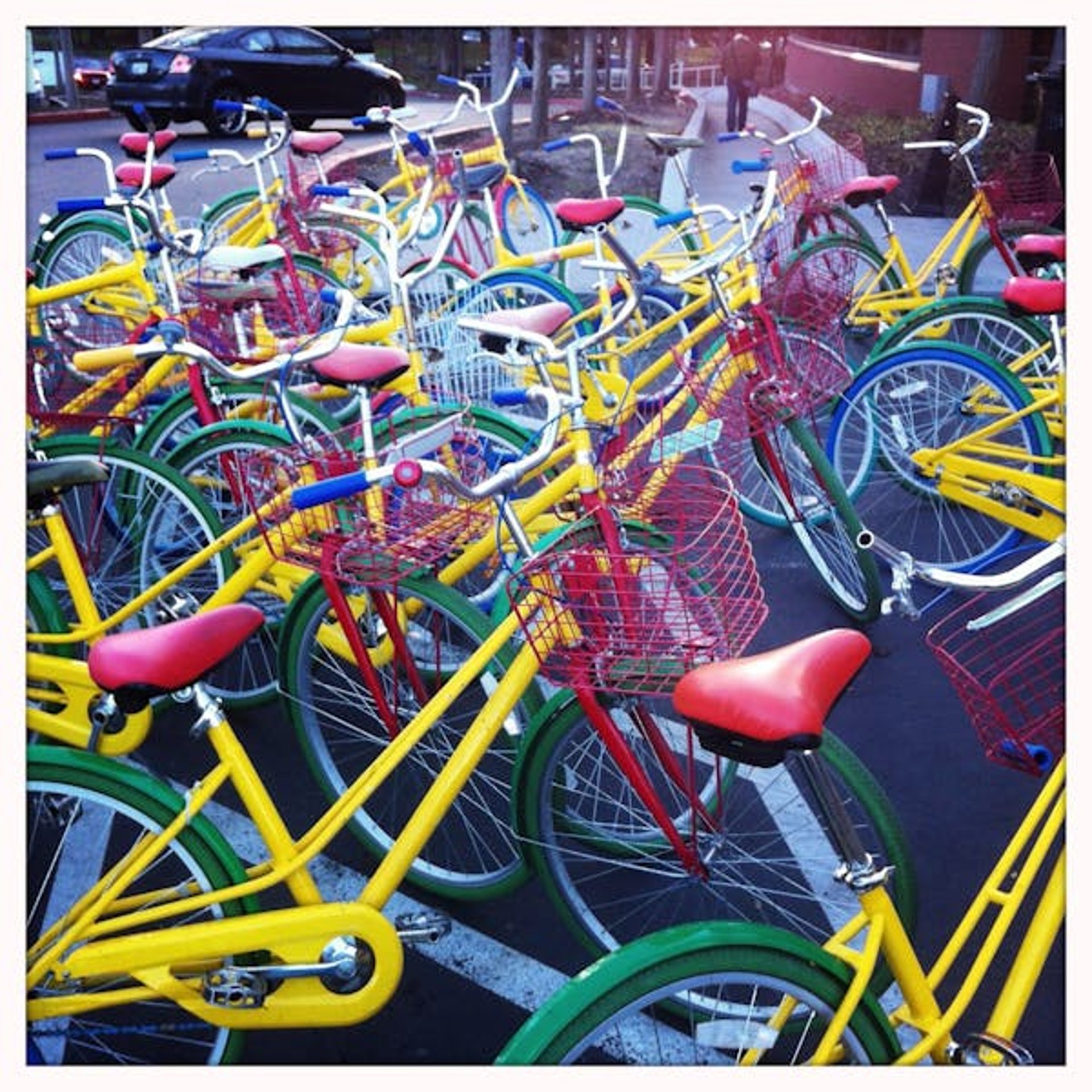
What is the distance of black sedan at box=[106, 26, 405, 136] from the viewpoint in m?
5.64

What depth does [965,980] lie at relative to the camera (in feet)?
6.36

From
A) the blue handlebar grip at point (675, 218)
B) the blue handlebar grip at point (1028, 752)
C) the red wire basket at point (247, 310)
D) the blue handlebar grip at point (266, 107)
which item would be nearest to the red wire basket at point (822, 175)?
the blue handlebar grip at point (675, 218)

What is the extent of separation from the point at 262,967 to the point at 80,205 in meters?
3.88

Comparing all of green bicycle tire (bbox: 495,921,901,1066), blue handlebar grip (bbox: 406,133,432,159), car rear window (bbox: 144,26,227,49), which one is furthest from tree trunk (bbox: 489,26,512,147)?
green bicycle tire (bbox: 495,921,901,1066)

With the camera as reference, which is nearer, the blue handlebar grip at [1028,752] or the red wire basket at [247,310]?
the blue handlebar grip at [1028,752]

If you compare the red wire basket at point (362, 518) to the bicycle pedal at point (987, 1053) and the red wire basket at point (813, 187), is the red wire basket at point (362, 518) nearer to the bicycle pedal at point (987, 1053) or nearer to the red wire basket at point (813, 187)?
the bicycle pedal at point (987, 1053)

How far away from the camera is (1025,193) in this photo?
585 centimetres

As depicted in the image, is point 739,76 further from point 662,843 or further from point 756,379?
point 662,843

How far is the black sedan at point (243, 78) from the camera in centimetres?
564

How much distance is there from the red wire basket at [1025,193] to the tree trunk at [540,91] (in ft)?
15.6

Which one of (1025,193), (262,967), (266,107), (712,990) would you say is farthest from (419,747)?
(1025,193)

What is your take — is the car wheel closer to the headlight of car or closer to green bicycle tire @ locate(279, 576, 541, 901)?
the headlight of car
